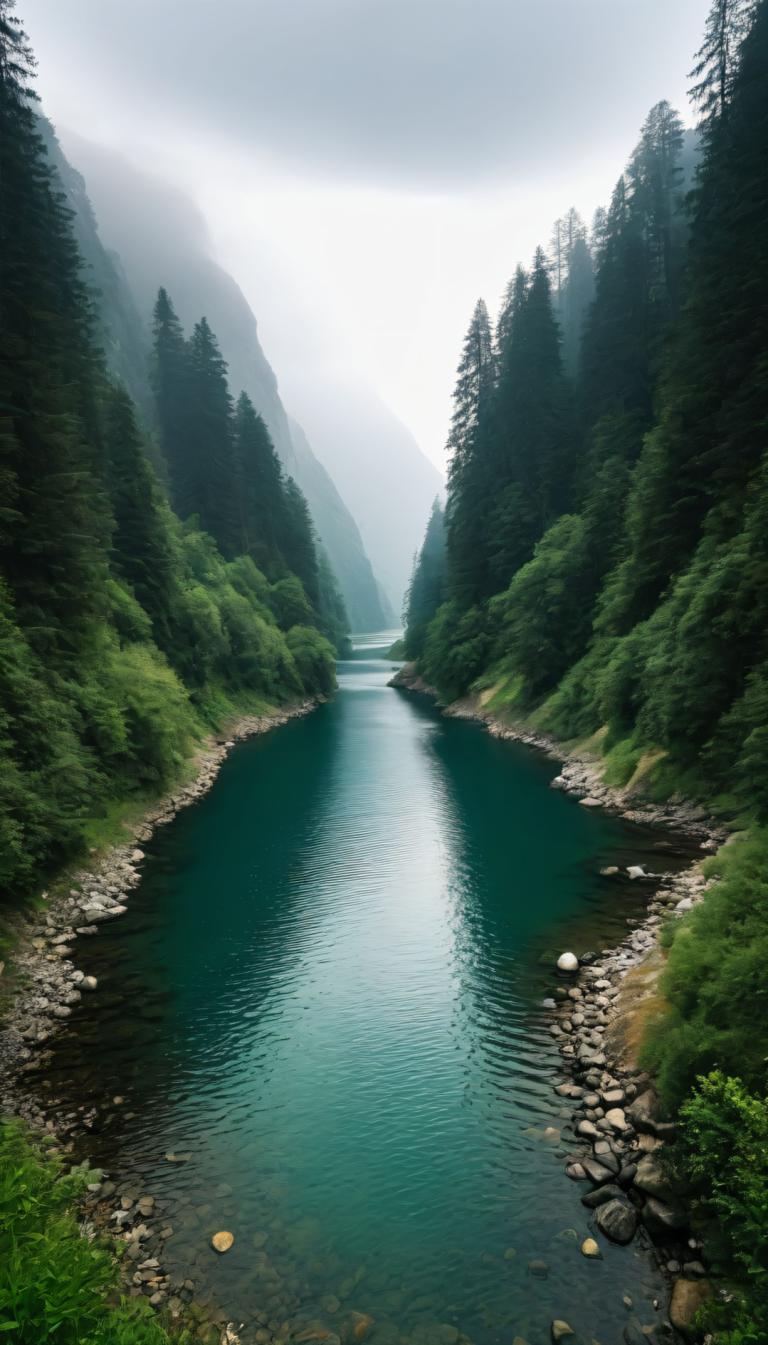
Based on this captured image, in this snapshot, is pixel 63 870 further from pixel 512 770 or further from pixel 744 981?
pixel 512 770

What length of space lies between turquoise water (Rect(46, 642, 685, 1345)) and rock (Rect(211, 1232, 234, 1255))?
0.37 feet

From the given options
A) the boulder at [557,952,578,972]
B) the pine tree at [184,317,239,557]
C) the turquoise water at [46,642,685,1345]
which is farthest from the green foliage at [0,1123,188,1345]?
the pine tree at [184,317,239,557]

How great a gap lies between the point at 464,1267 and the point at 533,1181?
1.73m

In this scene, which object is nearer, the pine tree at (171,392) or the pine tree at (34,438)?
the pine tree at (34,438)

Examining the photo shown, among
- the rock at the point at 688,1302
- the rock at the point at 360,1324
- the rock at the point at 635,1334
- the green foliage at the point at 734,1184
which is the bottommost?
the rock at the point at 360,1324

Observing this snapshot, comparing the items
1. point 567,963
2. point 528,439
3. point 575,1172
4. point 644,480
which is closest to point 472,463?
point 528,439

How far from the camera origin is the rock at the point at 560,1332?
23.5 ft

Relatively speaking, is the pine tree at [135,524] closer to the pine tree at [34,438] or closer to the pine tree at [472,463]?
the pine tree at [34,438]

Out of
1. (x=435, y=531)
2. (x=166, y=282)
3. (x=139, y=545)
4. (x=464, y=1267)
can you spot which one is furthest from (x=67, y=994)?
(x=166, y=282)

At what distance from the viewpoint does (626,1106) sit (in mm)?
10430

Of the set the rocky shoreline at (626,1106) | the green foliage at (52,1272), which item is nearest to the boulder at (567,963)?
the rocky shoreline at (626,1106)

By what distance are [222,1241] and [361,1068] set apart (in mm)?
4451

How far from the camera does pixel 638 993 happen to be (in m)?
12.9

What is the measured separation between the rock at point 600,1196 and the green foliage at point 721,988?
1.45 meters
